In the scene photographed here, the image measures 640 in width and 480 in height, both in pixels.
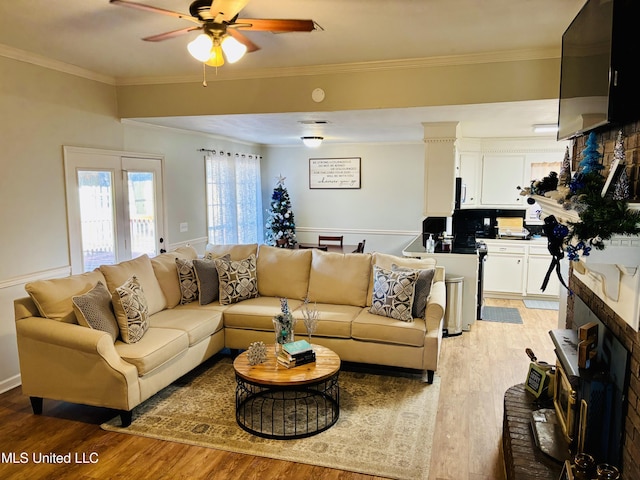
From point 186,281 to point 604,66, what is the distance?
3.86 m

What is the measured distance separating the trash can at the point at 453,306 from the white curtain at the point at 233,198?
11.7 ft

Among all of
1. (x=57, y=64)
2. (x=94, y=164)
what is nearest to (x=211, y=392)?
(x=94, y=164)

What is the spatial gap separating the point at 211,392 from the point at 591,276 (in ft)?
9.59

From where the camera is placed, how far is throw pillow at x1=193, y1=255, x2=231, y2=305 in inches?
184

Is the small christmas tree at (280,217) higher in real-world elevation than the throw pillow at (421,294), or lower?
higher

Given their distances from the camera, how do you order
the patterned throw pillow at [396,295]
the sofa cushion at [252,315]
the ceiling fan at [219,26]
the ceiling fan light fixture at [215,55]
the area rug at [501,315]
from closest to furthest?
1. the ceiling fan at [219,26]
2. the ceiling fan light fixture at [215,55]
3. the patterned throw pillow at [396,295]
4. the sofa cushion at [252,315]
5. the area rug at [501,315]

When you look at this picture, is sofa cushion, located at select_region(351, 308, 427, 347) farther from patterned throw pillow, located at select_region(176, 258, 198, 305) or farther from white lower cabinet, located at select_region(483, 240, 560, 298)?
white lower cabinet, located at select_region(483, 240, 560, 298)

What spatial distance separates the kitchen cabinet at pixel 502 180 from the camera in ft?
22.8

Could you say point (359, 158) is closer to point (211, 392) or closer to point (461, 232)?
point (461, 232)

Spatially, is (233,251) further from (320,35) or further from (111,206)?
(320,35)

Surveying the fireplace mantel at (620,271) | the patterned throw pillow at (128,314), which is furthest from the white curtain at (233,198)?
the fireplace mantel at (620,271)

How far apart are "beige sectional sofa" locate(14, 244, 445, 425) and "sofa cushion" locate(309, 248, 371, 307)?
1 cm

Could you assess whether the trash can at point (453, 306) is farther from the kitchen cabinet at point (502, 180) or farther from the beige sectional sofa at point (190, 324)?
the kitchen cabinet at point (502, 180)

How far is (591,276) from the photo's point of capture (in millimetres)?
2449
